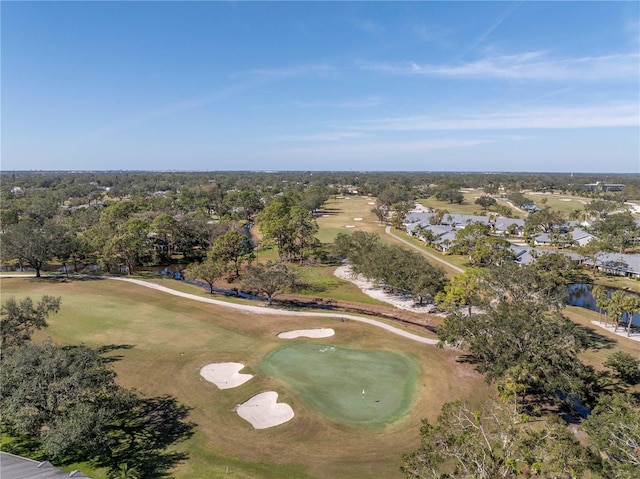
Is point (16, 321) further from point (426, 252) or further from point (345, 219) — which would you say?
point (345, 219)

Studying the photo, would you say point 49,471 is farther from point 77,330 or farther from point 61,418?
point 77,330

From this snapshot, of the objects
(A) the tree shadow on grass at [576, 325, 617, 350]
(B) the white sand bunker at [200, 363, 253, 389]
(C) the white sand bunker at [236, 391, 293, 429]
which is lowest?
(C) the white sand bunker at [236, 391, 293, 429]

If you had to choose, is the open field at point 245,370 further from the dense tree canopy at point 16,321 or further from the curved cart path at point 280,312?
the dense tree canopy at point 16,321

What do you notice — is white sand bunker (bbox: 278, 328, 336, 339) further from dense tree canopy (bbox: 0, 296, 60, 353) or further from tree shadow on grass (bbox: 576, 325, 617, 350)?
tree shadow on grass (bbox: 576, 325, 617, 350)

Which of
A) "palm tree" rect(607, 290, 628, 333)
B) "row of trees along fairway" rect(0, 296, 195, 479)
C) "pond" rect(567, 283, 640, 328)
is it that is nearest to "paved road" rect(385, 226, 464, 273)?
"pond" rect(567, 283, 640, 328)

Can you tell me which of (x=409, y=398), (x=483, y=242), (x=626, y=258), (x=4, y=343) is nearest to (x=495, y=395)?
(x=409, y=398)

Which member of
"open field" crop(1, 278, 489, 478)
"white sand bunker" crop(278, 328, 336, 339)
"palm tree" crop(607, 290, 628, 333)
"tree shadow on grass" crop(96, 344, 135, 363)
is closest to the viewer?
"open field" crop(1, 278, 489, 478)

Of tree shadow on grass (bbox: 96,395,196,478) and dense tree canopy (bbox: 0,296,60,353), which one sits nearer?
tree shadow on grass (bbox: 96,395,196,478)

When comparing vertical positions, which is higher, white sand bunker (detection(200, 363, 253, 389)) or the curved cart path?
the curved cart path
